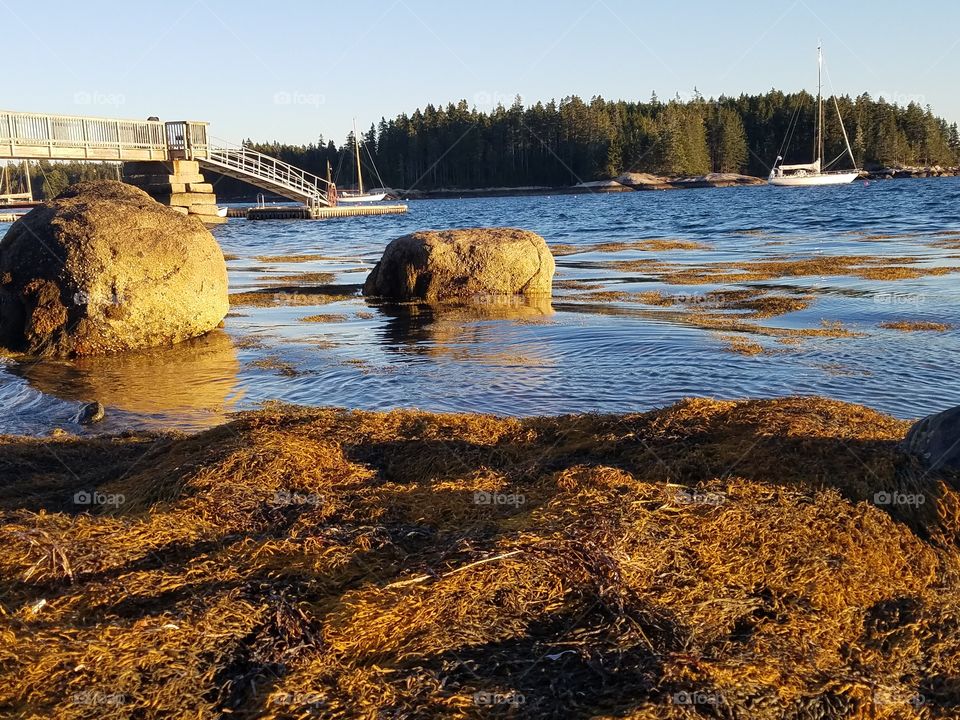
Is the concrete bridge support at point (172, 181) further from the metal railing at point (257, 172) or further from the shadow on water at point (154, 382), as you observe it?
the shadow on water at point (154, 382)

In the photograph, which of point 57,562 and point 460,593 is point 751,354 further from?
point 57,562

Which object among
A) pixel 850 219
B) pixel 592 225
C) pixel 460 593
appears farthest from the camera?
A: pixel 592 225

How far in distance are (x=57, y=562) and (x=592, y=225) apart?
4184 centimetres

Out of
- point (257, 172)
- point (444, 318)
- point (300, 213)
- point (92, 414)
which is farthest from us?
point (300, 213)

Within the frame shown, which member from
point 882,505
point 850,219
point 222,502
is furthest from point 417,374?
point 850,219

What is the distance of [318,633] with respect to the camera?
312 centimetres

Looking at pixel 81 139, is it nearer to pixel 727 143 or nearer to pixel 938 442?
pixel 938 442

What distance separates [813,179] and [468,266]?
309 feet

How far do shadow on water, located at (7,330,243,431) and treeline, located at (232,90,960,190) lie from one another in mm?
116934

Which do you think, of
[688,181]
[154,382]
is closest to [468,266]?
[154,382]

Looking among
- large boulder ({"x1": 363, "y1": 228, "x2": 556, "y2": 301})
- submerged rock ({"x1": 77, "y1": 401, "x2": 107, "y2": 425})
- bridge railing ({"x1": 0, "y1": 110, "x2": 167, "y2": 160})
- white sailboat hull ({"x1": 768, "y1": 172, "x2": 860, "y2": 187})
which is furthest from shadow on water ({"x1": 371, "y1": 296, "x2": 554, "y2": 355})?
white sailboat hull ({"x1": 768, "y1": 172, "x2": 860, "y2": 187})

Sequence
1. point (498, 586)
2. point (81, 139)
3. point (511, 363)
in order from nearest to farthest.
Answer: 1. point (498, 586)
2. point (511, 363)
3. point (81, 139)

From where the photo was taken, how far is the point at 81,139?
35.8 m

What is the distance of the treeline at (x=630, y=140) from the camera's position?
427ft
